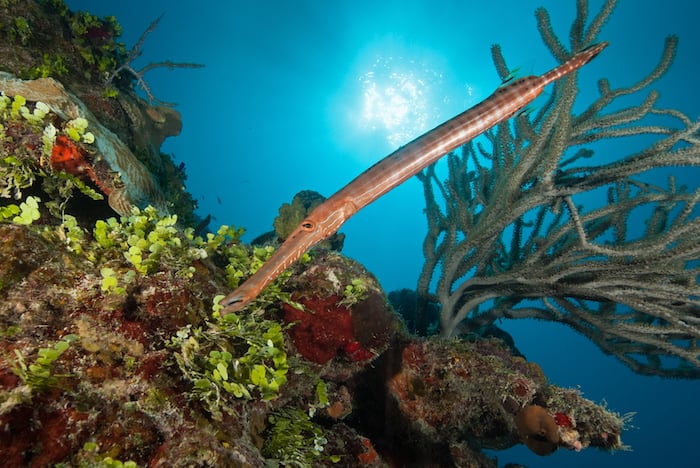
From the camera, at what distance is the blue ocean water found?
55.3 metres

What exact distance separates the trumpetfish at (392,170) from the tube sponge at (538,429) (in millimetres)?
3841

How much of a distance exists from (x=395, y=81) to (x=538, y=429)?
72213 millimetres

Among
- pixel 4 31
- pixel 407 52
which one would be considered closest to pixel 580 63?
pixel 4 31

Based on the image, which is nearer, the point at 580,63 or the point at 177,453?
the point at 177,453

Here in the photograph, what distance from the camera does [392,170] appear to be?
11.2ft

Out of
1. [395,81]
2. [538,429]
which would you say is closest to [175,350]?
[538,429]

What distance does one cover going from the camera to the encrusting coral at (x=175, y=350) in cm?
187

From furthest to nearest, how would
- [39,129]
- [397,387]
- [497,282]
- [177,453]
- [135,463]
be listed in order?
[497,282] → [397,387] → [39,129] → [177,453] → [135,463]

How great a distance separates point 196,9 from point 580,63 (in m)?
92.5

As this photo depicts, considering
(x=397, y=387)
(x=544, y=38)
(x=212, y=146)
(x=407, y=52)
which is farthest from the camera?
(x=212, y=146)

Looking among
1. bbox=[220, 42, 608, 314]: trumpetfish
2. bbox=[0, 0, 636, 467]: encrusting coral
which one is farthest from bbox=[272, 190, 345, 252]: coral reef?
bbox=[220, 42, 608, 314]: trumpetfish

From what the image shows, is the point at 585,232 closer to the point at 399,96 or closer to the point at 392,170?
the point at 392,170

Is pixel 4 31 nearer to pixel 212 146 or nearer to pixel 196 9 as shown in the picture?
pixel 196 9

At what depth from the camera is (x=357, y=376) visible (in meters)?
5.29
